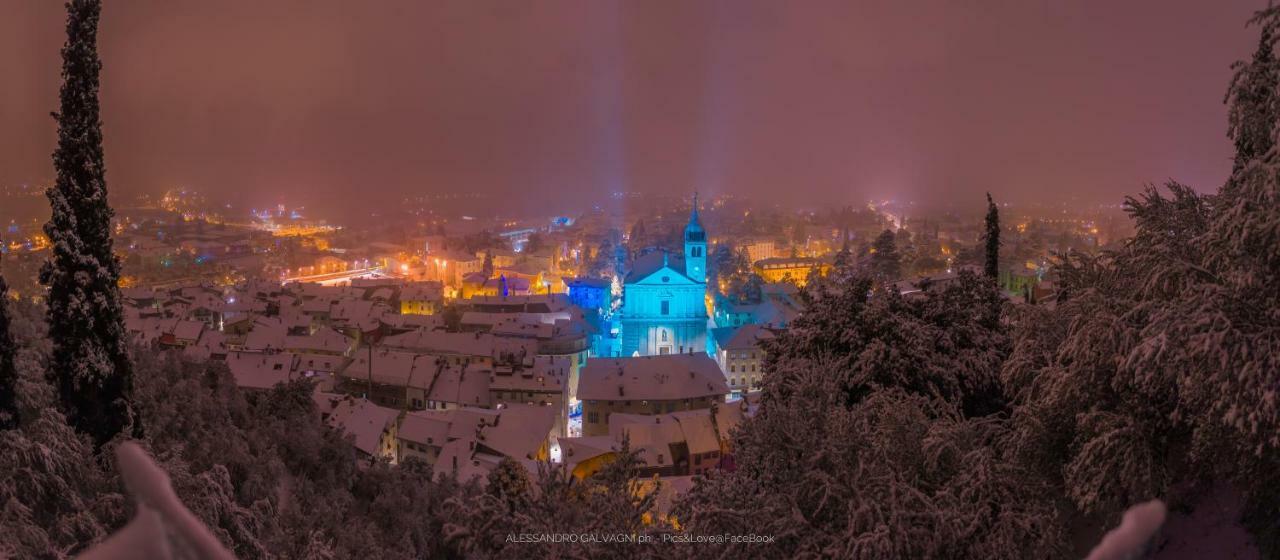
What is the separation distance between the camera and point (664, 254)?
44062mm

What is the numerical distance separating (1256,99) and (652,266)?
38.8m

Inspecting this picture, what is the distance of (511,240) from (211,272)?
4704 cm

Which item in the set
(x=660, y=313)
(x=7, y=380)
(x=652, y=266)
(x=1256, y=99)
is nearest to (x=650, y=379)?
(x=660, y=313)

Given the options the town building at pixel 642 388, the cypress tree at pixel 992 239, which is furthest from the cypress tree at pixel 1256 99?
the town building at pixel 642 388

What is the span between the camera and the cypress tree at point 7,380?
7695 millimetres

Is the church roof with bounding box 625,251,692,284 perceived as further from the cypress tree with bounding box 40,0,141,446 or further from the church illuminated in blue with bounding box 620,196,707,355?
the cypress tree with bounding box 40,0,141,446

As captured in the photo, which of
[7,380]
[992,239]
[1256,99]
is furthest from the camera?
[992,239]

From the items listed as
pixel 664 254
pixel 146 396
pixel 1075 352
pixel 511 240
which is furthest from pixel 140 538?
pixel 511 240

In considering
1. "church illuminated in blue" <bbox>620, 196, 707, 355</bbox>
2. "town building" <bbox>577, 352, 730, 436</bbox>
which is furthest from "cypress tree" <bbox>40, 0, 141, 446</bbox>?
"church illuminated in blue" <bbox>620, 196, 707, 355</bbox>

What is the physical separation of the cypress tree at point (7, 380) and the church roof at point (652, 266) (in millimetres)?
34879

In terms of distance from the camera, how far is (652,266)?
43.6 metres

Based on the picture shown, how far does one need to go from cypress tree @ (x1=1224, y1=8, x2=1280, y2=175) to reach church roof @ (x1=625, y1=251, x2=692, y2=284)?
37378 millimetres

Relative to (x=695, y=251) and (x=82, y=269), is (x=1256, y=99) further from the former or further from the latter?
(x=695, y=251)

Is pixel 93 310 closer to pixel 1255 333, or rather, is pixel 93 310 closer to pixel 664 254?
pixel 1255 333
